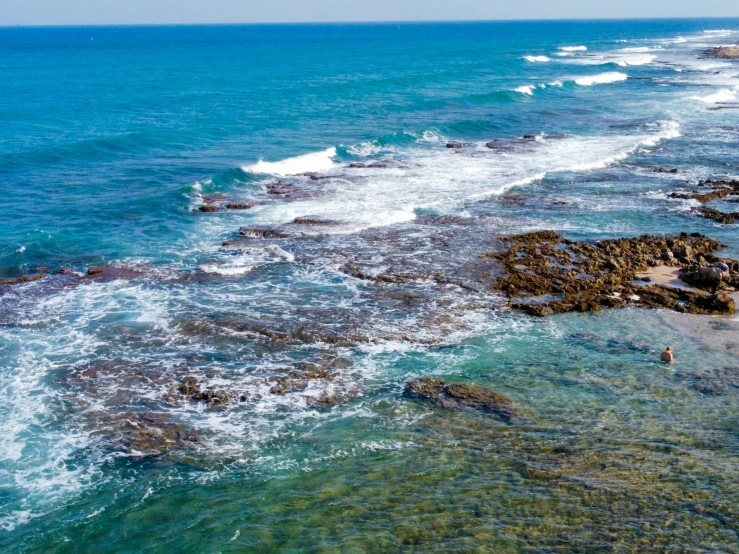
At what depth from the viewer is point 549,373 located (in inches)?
796

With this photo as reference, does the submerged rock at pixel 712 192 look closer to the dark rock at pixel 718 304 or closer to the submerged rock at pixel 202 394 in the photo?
the dark rock at pixel 718 304

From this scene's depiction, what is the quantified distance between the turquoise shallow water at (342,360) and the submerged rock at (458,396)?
46cm

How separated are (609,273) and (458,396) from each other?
35.1 ft

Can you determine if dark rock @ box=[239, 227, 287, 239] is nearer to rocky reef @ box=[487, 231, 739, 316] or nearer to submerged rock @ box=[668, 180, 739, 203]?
rocky reef @ box=[487, 231, 739, 316]

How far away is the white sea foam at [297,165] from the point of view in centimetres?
4275

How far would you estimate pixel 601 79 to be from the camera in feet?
292

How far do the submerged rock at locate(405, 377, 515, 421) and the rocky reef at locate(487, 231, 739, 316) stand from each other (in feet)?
19.0

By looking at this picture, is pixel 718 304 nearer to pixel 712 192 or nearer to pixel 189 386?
pixel 712 192

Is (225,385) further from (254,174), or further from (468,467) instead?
(254,174)

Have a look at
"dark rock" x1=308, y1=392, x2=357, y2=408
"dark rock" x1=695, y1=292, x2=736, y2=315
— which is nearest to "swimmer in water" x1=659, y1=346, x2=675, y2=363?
"dark rock" x1=695, y1=292, x2=736, y2=315

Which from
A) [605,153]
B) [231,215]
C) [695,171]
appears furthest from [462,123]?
[231,215]

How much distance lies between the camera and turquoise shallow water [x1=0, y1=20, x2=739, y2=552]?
14648 mm

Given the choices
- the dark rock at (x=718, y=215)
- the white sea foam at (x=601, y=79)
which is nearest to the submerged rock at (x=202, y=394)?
the dark rock at (x=718, y=215)

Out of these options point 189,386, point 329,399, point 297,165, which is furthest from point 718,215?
point 189,386
